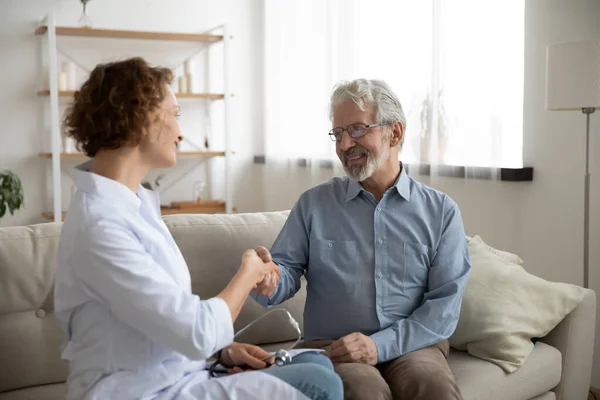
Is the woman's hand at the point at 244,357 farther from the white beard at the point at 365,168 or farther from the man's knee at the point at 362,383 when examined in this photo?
the white beard at the point at 365,168

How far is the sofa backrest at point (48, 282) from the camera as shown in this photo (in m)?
1.93

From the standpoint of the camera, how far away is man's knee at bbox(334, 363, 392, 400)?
1688 millimetres

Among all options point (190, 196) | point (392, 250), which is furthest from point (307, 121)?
point (392, 250)

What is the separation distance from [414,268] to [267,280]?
0.46 m

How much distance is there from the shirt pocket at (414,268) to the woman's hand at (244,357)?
1.93 ft

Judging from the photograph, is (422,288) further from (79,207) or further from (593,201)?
(593,201)

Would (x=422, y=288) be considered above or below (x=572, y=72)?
below

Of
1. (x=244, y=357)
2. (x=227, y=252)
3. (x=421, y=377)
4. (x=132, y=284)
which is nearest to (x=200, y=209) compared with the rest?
(x=227, y=252)

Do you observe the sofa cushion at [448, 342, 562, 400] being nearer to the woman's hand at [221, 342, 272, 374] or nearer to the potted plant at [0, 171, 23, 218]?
the woman's hand at [221, 342, 272, 374]

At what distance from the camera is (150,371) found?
4.25ft

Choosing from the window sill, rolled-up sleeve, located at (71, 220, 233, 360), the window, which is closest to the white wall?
the window

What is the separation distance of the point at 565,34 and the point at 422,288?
1641 mm

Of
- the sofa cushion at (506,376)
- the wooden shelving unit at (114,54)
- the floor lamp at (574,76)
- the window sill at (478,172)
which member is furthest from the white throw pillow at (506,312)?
the wooden shelving unit at (114,54)

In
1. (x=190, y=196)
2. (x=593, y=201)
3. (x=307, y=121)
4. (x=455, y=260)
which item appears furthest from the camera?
(x=190, y=196)
